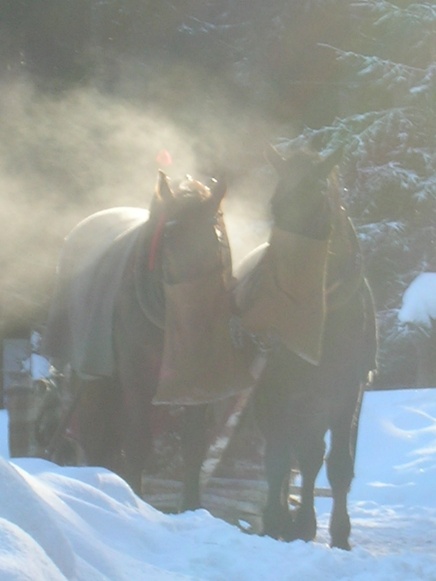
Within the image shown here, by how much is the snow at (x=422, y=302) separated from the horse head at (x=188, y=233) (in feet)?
25.8

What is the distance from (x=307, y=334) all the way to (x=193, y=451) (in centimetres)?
87

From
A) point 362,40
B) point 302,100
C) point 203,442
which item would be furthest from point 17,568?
point 362,40

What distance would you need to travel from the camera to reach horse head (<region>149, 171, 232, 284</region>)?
577cm

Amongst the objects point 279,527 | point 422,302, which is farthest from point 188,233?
point 422,302

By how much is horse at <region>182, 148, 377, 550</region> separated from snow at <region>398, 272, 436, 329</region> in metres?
7.36

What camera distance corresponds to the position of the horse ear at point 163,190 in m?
5.93

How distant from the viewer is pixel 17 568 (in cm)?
250

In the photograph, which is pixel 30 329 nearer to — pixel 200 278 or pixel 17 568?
pixel 200 278

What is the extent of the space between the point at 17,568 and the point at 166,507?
167 inches

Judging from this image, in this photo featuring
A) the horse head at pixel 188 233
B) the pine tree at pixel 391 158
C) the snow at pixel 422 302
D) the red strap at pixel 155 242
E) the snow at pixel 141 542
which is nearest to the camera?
the snow at pixel 141 542

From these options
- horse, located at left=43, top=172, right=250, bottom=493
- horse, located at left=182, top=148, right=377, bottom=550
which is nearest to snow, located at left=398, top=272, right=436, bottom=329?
horse, located at left=43, top=172, right=250, bottom=493

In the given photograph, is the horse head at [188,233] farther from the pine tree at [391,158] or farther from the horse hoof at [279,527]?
the pine tree at [391,158]

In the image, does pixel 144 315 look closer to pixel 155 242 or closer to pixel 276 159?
pixel 155 242

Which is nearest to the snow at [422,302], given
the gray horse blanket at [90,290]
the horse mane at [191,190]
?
the gray horse blanket at [90,290]
